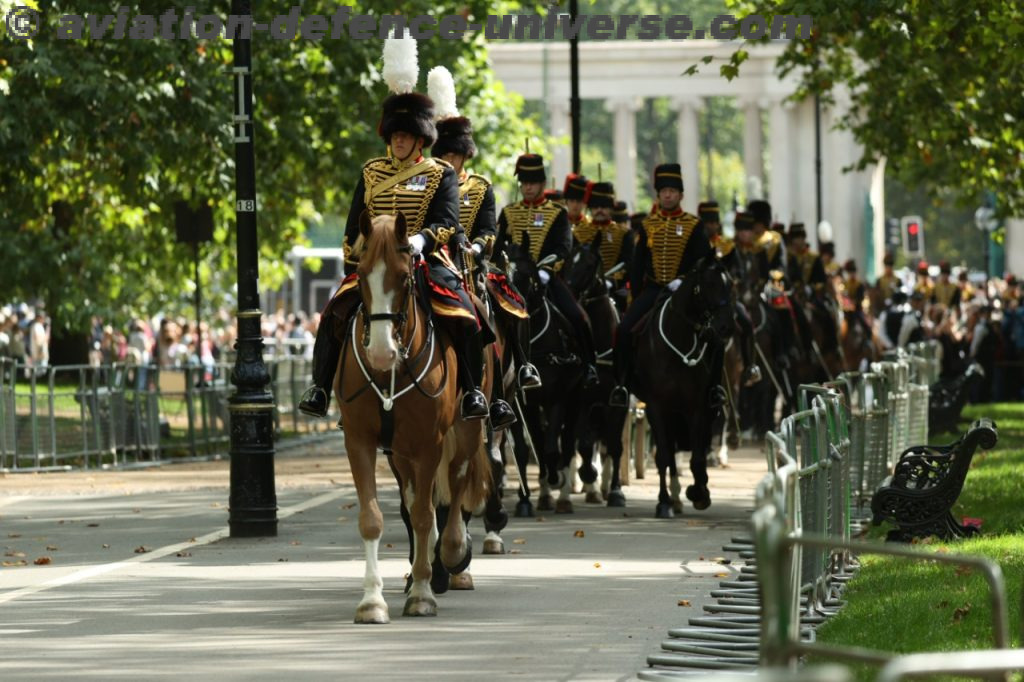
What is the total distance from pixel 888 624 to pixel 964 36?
14615 millimetres

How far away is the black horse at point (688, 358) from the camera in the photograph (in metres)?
19.5

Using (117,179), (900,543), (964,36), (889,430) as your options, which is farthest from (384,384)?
(117,179)

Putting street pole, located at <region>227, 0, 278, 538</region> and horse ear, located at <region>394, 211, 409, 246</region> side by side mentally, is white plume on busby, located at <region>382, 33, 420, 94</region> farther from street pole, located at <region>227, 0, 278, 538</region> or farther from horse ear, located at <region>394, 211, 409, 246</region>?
street pole, located at <region>227, 0, 278, 538</region>

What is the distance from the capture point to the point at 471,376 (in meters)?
13.6

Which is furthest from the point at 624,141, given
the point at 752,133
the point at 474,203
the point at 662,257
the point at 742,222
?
the point at 474,203

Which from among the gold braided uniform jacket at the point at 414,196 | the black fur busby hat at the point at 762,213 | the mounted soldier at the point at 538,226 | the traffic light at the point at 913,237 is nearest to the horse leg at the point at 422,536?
the gold braided uniform jacket at the point at 414,196

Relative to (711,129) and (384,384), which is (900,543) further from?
(711,129)

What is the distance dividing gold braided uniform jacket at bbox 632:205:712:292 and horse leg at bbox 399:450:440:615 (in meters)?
7.14

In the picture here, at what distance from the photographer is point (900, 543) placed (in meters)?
16.2

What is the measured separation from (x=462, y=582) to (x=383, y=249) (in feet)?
9.21

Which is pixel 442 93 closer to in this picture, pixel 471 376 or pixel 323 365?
pixel 471 376

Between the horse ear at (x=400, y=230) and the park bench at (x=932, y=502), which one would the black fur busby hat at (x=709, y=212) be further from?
the horse ear at (x=400, y=230)

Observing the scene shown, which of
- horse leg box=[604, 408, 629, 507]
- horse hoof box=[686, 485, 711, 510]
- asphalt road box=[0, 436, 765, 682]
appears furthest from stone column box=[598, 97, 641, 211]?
horse hoof box=[686, 485, 711, 510]

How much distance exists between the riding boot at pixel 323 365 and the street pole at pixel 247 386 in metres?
4.77
